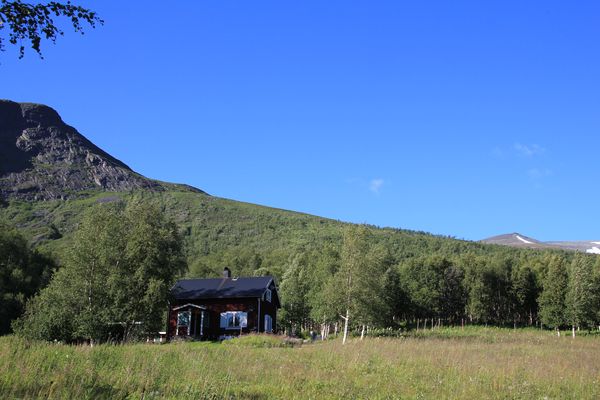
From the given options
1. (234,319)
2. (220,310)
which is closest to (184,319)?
(220,310)

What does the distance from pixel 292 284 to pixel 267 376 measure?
61657 mm

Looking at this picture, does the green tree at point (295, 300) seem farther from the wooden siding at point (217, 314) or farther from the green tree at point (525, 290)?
the green tree at point (525, 290)

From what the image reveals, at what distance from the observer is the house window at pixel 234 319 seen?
47000 mm

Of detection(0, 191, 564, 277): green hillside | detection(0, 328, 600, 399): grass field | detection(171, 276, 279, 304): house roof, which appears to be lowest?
detection(0, 328, 600, 399): grass field

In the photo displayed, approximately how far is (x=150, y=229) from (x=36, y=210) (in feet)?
551

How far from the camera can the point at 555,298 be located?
67875mm

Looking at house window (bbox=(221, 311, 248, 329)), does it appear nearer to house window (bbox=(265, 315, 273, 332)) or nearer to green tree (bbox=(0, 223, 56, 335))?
house window (bbox=(265, 315, 273, 332))

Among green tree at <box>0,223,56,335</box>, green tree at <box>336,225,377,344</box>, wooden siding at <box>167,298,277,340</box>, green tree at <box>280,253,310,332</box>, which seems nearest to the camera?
green tree at <box>336,225,377,344</box>

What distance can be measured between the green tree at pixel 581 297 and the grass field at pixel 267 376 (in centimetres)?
5019

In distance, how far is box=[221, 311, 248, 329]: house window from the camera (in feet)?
154

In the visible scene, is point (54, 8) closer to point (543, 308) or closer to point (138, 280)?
point (138, 280)

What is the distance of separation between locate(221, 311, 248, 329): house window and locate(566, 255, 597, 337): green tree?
1536 inches

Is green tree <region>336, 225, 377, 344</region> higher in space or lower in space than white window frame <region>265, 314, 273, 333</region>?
higher

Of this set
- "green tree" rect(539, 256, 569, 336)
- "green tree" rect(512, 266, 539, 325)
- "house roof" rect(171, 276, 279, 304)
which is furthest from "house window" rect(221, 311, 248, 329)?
"green tree" rect(512, 266, 539, 325)
